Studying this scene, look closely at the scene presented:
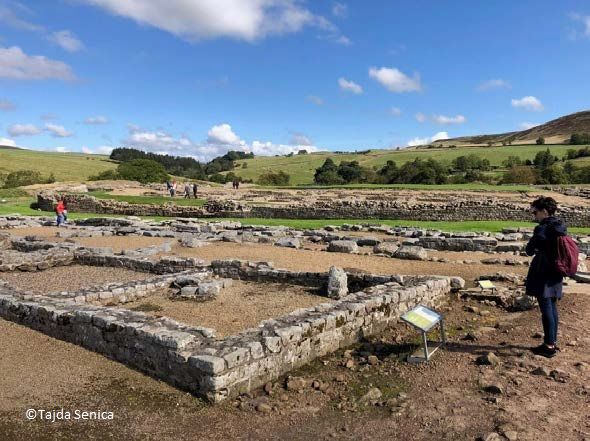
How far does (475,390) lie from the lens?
19.5ft

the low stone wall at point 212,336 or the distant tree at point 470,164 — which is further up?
the distant tree at point 470,164

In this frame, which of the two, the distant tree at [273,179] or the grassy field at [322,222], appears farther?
the distant tree at [273,179]

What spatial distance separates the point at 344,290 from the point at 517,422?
19.8ft

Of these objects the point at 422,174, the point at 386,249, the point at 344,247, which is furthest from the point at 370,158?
the point at 386,249

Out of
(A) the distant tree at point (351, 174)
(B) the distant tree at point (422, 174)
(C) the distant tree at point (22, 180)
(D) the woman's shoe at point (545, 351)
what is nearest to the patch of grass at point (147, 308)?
(D) the woman's shoe at point (545, 351)

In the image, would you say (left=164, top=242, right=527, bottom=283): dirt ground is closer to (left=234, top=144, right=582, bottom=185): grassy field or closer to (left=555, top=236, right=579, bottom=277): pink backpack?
(left=555, top=236, right=579, bottom=277): pink backpack

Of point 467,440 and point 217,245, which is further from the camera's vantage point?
point 217,245

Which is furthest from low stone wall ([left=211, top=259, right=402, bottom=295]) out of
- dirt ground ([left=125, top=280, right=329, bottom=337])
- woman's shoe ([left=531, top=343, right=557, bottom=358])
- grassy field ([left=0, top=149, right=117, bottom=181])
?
grassy field ([left=0, top=149, right=117, bottom=181])

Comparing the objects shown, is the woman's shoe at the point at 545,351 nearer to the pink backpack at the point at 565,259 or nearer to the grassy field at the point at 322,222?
the pink backpack at the point at 565,259

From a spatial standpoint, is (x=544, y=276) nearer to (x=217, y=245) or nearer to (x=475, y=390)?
(x=475, y=390)

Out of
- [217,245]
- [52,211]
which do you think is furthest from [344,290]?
[52,211]

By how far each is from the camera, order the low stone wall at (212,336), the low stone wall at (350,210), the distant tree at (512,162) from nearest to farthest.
A: 1. the low stone wall at (212,336)
2. the low stone wall at (350,210)
3. the distant tree at (512,162)

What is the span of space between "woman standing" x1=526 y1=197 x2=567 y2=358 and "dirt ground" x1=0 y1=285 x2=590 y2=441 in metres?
0.36

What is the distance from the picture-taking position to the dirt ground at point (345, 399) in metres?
5.19
